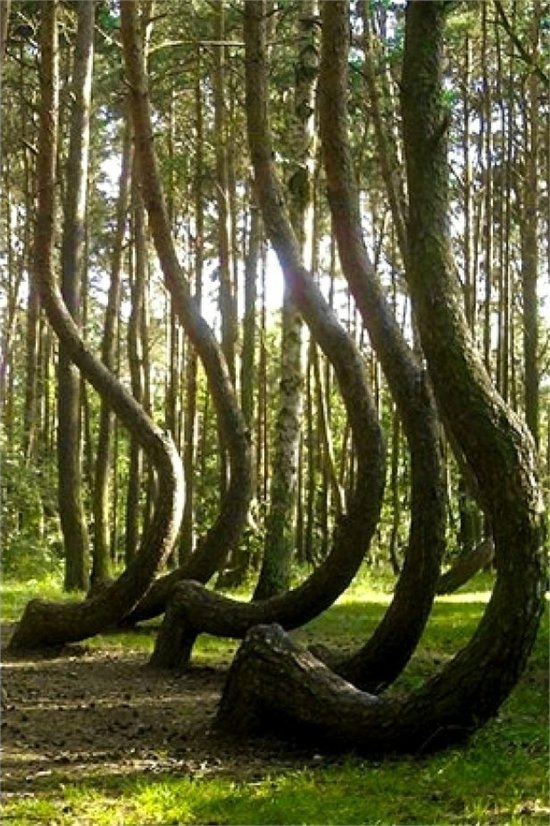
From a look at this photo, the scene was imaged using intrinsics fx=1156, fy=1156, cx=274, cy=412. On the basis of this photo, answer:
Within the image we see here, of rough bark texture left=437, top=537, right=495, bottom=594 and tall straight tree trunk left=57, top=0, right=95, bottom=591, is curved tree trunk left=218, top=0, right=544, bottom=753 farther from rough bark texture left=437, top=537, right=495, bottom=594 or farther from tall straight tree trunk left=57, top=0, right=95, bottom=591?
rough bark texture left=437, top=537, right=495, bottom=594

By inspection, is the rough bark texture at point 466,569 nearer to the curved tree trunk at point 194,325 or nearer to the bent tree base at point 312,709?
the curved tree trunk at point 194,325

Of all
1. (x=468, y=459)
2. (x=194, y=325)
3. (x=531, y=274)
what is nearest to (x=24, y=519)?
(x=531, y=274)

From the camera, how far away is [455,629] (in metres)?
11.5

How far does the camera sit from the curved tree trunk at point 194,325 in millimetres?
10398

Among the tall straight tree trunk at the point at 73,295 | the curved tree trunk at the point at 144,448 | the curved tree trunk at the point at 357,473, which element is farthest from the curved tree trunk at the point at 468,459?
the tall straight tree trunk at the point at 73,295

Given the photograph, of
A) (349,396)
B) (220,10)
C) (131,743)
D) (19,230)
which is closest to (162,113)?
(220,10)

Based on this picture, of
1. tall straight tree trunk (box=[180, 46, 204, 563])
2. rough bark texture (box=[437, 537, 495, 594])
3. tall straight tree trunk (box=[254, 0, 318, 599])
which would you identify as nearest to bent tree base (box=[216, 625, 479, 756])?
tall straight tree trunk (box=[254, 0, 318, 599])

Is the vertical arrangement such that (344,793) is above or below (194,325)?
below

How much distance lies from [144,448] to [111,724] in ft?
11.4

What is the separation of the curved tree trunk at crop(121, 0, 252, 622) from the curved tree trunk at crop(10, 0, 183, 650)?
53 centimetres

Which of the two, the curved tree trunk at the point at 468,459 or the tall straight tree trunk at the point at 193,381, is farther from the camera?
the tall straight tree trunk at the point at 193,381

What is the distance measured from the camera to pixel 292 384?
12023mm

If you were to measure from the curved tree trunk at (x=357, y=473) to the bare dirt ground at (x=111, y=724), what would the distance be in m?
0.45

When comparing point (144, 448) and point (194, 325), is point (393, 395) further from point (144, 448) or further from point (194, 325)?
point (144, 448)
